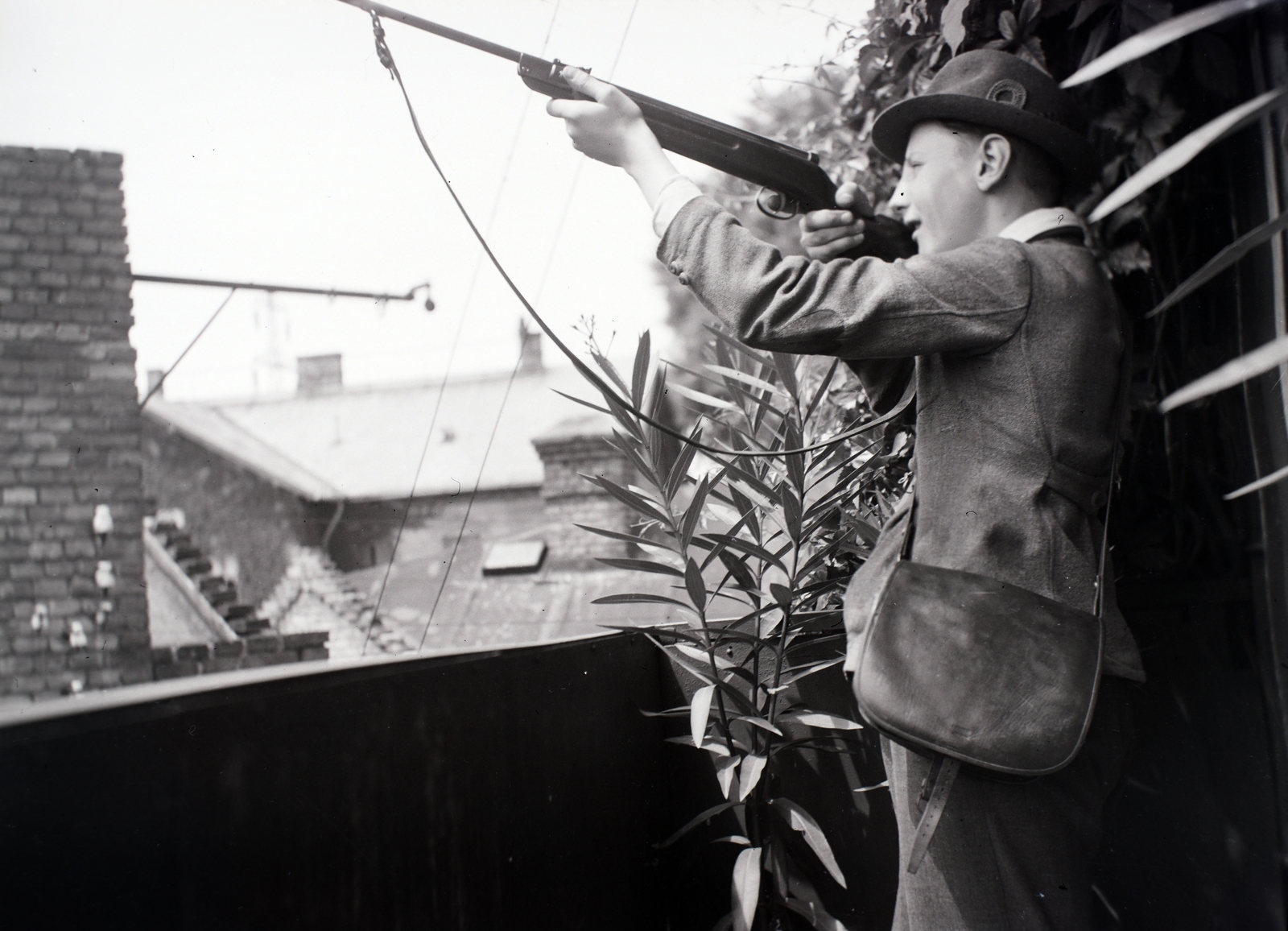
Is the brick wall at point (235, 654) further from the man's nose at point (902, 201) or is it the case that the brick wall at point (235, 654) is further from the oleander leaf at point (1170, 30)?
the oleander leaf at point (1170, 30)

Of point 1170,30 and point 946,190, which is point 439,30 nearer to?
point 946,190

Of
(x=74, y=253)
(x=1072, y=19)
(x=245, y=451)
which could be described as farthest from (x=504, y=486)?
→ (x=1072, y=19)

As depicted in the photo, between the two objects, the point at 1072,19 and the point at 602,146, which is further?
the point at 1072,19

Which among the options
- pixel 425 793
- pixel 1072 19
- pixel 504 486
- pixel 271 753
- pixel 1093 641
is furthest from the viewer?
pixel 504 486

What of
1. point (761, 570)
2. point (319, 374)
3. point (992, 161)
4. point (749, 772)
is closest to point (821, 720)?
point (749, 772)

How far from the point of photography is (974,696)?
1.15 meters

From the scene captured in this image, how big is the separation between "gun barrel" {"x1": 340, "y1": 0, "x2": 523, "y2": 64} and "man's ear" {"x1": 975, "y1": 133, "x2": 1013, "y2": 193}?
825 millimetres

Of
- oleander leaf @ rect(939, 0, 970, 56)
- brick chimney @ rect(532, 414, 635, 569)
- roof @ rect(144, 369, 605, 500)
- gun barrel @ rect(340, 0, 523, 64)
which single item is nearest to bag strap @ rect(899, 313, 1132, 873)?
oleander leaf @ rect(939, 0, 970, 56)

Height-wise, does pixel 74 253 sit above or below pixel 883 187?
above

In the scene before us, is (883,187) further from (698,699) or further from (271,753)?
(271,753)

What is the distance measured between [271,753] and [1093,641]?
1.01 meters

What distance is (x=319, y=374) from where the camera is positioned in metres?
16.5

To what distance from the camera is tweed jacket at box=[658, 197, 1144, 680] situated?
118 cm

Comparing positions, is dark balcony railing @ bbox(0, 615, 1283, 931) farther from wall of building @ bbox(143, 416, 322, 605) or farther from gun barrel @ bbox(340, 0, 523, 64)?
wall of building @ bbox(143, 416, 322, 605)
